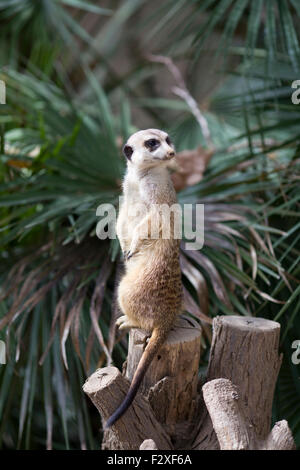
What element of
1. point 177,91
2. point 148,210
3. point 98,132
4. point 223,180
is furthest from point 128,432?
point 177,91

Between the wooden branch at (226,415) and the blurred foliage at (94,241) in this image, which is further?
the blurred foliage at (94,241)

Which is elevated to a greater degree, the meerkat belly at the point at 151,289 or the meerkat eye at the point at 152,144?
the meerkat eye at the point at 152,144

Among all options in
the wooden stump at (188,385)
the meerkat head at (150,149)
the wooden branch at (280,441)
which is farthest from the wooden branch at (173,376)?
the meerkat head at (150,149)

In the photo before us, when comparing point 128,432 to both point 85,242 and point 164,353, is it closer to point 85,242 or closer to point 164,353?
point 164,353

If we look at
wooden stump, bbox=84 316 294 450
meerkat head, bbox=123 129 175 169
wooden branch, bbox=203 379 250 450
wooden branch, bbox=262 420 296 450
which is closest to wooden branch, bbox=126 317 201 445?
wooden stump, bbox=84 316 294 450

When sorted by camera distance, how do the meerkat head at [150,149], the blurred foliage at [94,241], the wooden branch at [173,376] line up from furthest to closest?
the blurred foliage at [94,241] < the wooden branch at [173,376] < the meerkat head at [150,149]

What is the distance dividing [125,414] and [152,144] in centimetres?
55

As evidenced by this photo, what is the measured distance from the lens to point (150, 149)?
0.99 meters

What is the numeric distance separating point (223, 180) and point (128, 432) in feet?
3.93

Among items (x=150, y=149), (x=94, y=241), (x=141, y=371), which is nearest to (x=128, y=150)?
(x=150, y=149)

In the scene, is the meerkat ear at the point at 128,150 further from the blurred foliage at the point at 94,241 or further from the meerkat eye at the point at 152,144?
the blurred foliage at the point at 94,241

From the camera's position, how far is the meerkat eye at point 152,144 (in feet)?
3.23

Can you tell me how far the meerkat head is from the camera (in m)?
0.97

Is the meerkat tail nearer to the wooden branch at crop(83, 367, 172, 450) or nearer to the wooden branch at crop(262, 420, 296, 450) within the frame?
the wooden branch at crop(83, 367, 172, 450)
